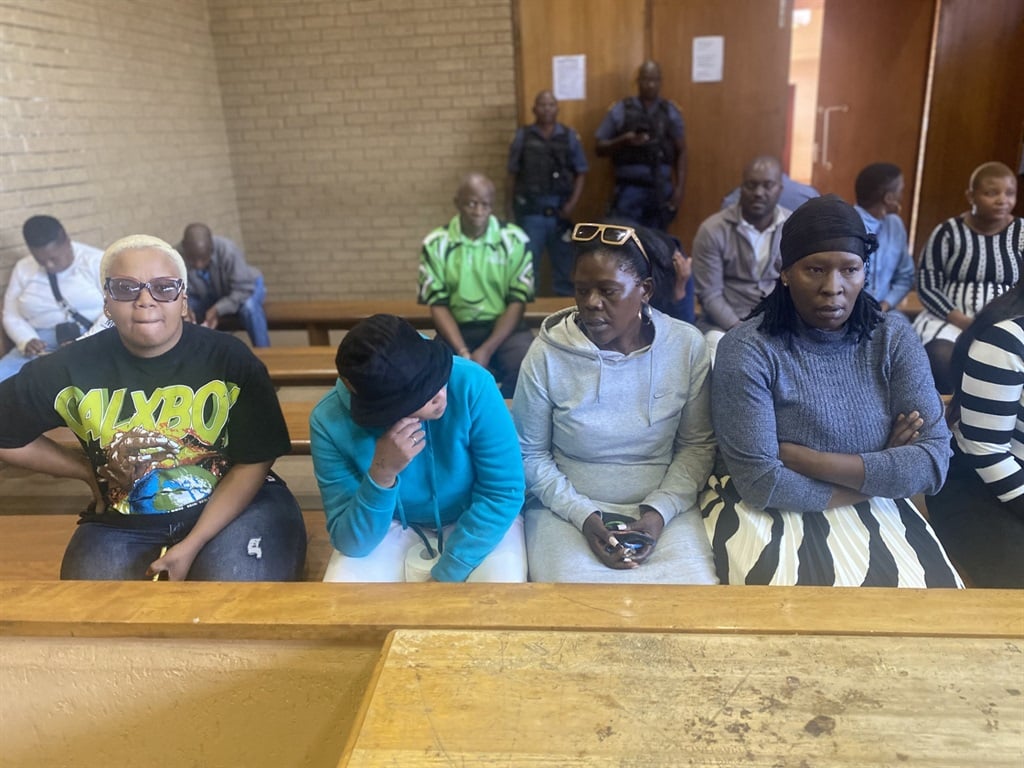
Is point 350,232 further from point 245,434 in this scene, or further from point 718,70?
point 245,434

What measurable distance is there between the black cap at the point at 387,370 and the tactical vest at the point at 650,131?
15.3 ft

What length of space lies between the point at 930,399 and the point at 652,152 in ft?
14.5

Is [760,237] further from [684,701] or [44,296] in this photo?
[44,296]

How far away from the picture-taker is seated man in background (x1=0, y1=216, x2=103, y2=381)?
3.93 m

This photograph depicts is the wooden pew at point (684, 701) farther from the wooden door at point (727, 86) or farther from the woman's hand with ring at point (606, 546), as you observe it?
the wooden door at point (727, 86)

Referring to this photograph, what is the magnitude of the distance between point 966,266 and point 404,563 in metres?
2.85

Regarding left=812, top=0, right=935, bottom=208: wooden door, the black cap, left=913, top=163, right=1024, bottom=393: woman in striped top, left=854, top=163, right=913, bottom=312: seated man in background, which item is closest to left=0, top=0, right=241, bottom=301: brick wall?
the black cap

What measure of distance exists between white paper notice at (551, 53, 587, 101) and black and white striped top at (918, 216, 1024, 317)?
11.3 ft

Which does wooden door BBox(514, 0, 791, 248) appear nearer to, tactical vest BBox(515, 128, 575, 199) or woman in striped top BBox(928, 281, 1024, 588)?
tactical vest BBox(515, 128, 575, 199)

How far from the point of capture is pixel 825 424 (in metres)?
1.79

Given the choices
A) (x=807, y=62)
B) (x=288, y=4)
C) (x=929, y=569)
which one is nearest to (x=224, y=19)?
(x=288, y=4)

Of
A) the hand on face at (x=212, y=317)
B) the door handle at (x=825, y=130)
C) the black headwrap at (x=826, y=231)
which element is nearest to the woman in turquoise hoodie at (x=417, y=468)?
the black headwrap at (x=826, y=231)

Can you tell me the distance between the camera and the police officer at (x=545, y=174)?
582cm

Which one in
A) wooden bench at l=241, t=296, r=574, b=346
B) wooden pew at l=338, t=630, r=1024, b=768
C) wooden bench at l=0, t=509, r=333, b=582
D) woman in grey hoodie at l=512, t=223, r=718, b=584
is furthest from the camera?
wooden bench at l=241, t=296, r=574, b=346
